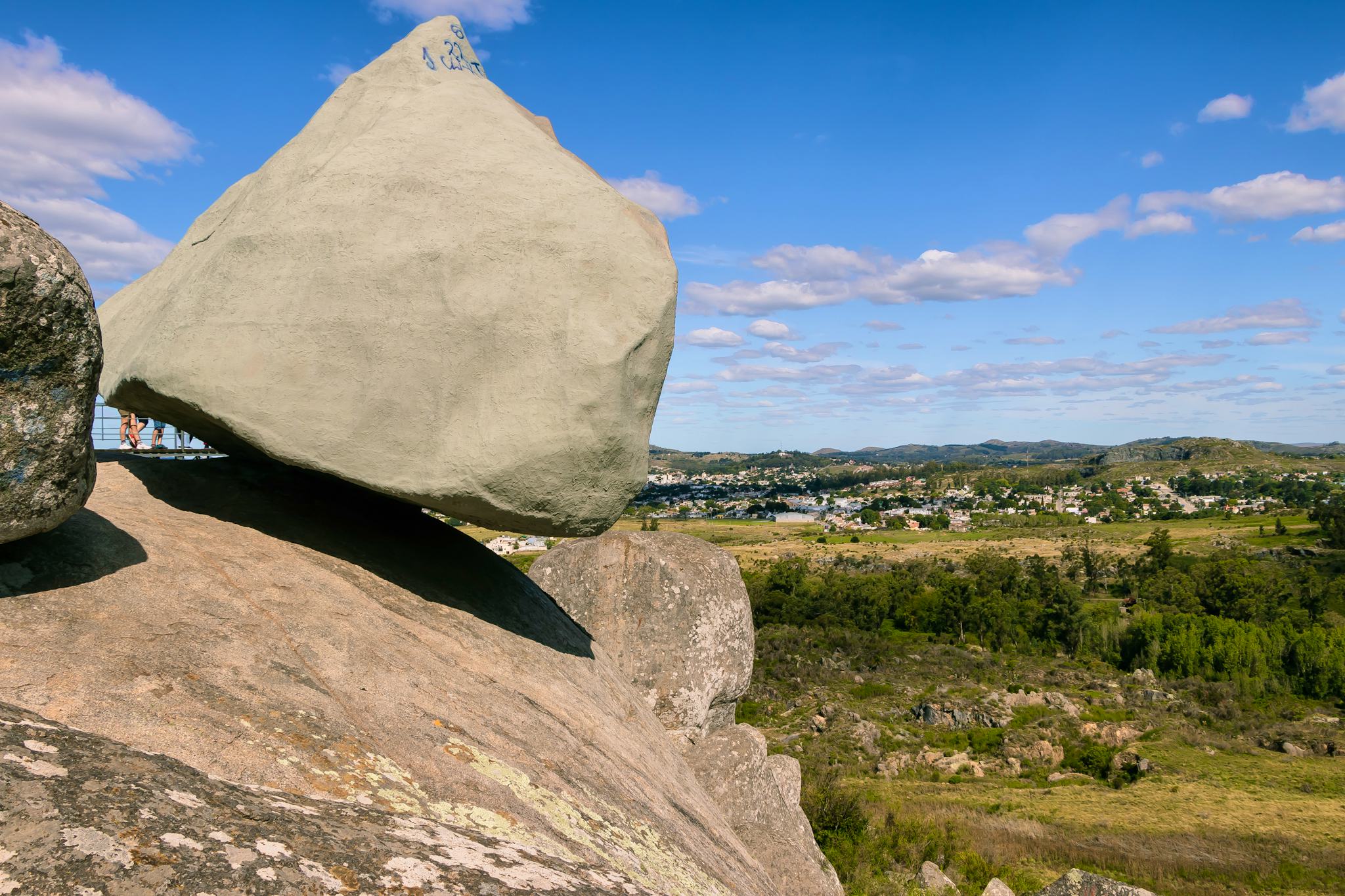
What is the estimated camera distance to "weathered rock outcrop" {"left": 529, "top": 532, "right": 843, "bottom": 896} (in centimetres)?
1120

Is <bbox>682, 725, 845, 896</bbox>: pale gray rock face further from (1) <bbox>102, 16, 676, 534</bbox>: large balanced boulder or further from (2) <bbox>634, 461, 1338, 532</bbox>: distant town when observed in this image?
(2) <bbox>634, 461, 1338, 532</bbox>: distant town

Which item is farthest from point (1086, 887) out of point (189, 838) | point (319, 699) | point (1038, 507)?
point (1038, 507)

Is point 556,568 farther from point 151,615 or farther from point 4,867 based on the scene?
point 4,867

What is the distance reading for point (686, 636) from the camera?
12.6 metres

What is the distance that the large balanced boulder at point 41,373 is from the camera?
4.21 m

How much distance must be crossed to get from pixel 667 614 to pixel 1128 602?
93.2 m

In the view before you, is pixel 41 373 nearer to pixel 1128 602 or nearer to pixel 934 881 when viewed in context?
pixel 934 881

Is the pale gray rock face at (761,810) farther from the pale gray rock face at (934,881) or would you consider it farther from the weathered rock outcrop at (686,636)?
the pale gray rock face at (934,881)

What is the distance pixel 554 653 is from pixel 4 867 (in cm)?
539

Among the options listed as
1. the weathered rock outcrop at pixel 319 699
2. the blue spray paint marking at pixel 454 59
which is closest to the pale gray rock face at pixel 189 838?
the weathered rock outcrop at pixel 319 699

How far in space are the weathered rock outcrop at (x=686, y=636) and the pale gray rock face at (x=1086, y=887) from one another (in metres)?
5.08

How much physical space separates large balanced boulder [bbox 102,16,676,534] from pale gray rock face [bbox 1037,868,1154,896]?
1187 cm

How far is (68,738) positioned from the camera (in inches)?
134

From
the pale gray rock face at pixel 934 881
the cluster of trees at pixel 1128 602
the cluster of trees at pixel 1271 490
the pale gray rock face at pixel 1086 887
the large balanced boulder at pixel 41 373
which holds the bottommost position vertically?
the cluster of trees at pixel 1128 602
